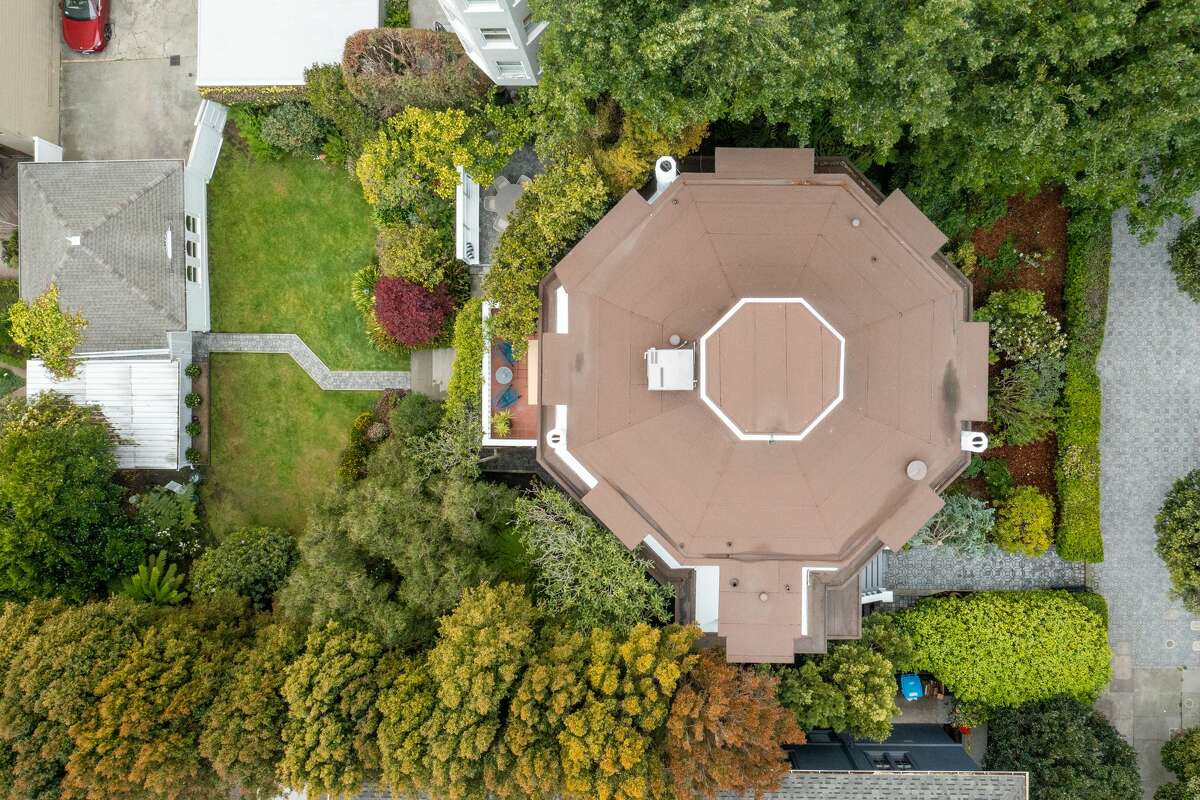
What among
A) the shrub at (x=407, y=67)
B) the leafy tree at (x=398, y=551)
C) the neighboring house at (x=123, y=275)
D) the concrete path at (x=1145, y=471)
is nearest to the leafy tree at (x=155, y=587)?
the neighboring house at (x=123, y=275)

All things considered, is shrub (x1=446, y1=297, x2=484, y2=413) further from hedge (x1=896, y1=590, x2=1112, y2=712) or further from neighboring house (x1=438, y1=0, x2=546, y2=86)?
hedge (x1=896, y1=590, x2=1112, y2=712)

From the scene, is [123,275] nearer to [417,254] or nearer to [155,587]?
[417,254]

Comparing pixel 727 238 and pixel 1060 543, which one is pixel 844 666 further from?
pixel 727 238

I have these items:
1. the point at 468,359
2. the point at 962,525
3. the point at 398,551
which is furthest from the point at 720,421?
the point at 398,551

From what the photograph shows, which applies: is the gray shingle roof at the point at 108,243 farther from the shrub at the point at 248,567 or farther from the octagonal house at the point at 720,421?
the octagonal house at the point at 720,421

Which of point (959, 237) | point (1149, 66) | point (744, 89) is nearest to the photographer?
point (1149, 66)

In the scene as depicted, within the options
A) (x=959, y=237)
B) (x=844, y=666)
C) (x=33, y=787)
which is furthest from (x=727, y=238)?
(x=33, y=787)

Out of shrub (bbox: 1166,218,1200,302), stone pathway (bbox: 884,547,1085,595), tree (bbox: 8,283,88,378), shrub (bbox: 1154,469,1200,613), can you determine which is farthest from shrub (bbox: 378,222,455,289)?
shrub (bbox: 1154,469,1200,613)
